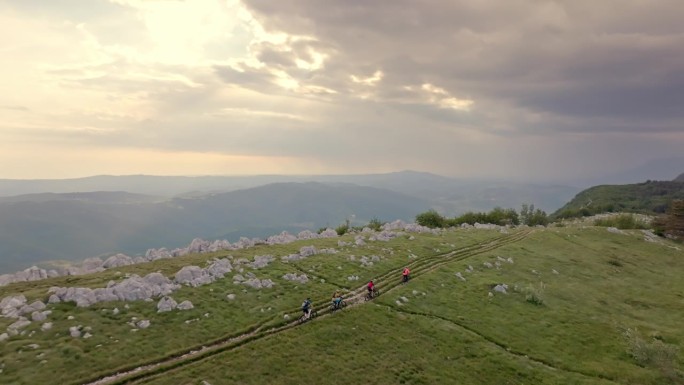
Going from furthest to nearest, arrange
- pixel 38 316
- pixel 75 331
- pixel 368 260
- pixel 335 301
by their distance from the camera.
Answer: pixel 368 260, pixel 335 301, pixel 38 316, pixel 75 331

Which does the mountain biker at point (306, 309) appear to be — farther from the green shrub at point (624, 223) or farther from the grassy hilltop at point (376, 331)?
the green shrub at point (624, 223)

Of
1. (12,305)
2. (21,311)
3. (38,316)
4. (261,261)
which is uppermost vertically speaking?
(261,261)

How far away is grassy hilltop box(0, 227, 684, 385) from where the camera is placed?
42.2 metres

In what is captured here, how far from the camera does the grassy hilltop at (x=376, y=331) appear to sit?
42.2m

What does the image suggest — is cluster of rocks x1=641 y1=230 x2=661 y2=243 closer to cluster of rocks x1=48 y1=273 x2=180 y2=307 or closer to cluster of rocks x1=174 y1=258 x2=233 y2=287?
cluster of rocks x1=174 y1=258 x2=233 y2=287

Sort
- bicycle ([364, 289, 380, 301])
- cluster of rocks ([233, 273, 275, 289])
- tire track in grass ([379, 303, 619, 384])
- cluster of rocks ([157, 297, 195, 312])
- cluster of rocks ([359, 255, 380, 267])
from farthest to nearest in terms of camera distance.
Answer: cluster of rocks ([359, 255, 380, 267])
bicycle ([364, 289, 380, 301])
cluster of rocks ([233, 273, 275, 289])
cluster of rocks ([157, 297, 195, 312])
tire track in grass ([379, 303, 619, 384])

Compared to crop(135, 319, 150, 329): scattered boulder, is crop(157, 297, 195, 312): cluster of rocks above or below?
above

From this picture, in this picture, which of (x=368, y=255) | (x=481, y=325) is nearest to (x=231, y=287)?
(x=368, y=255)

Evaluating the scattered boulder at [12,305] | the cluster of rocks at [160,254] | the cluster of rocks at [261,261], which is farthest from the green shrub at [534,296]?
Answer: the scattered boulder at [12,305]

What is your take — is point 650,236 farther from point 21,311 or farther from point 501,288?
point 21,311

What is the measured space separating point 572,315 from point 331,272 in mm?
45687

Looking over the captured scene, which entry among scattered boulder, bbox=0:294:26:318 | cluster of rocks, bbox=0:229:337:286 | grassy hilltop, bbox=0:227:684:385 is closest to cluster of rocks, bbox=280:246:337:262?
grassy hilltop, bbox=0:227:684:385

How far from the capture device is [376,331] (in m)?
55.0

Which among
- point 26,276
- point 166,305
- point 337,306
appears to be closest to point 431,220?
point 337,306
